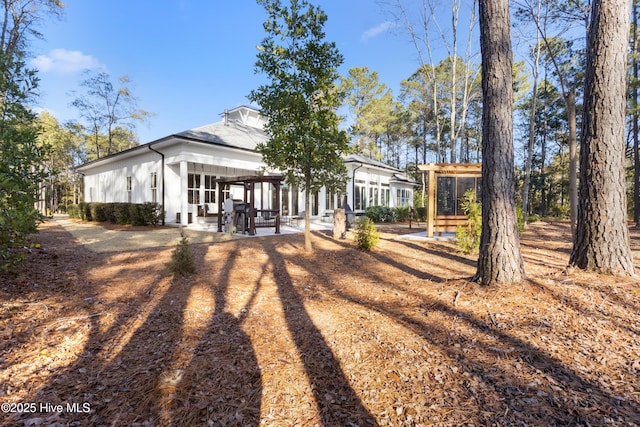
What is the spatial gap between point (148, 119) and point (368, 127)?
20419 millimetres

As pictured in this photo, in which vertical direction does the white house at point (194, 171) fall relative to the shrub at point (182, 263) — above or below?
above

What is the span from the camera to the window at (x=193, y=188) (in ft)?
44.6

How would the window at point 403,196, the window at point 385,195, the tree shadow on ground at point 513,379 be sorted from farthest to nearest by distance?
1. the window at point 403,196
2. the window at point 385,195
3. the tree shadow on ground at point 513,379

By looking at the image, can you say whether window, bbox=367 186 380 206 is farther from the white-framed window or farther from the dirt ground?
the dirt ground

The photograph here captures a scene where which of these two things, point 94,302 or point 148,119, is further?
point 148,119

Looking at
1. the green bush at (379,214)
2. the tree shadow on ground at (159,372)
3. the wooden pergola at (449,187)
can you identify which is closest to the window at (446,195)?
the wooden pergola at (449,187)

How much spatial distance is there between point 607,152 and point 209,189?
45.4 feet

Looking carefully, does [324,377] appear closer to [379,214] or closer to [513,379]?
[513,379]

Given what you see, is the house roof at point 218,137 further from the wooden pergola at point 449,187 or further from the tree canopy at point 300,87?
the wooden pergola at point 449,187

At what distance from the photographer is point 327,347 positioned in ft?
8.16

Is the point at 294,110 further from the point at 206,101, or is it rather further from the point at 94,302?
the point at 206,101

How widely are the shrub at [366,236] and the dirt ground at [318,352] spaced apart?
2810 millimetres

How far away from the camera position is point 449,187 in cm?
1062

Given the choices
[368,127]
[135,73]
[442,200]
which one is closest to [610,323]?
[442,200]
